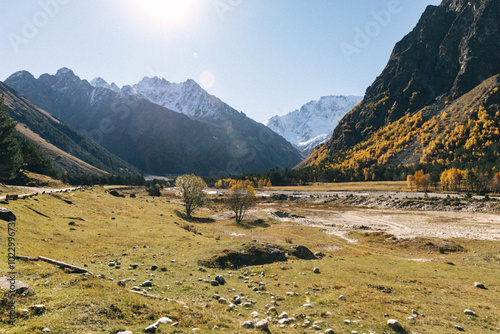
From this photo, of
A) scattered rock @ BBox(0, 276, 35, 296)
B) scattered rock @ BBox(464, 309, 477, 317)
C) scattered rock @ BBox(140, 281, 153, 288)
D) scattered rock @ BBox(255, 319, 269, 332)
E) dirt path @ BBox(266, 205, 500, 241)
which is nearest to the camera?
scattered rock @ BBox(0, 276, 35, 296)

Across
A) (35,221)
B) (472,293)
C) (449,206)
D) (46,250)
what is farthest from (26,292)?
(449,206)

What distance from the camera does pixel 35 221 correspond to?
27.6m

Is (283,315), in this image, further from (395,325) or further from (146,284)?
(146,284)

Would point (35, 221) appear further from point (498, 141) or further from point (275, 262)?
point (498, 141)

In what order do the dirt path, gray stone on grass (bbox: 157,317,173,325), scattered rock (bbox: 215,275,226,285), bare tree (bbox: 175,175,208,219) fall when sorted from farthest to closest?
bare tree (bbox: 175,175,208,219) < the dirt path < scattered rock (bbox: 215,275,226,285) < gray stone on grass (bbox: 157,317,173,325)

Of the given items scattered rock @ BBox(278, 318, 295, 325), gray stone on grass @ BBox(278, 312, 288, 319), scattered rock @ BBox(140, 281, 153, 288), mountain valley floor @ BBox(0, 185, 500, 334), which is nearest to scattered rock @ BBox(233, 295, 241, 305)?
mountain valley floor @ BBox(0, 185, 500, 334)

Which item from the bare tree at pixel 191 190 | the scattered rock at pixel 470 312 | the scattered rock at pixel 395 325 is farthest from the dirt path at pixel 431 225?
the scattered rock at pixel 395 325

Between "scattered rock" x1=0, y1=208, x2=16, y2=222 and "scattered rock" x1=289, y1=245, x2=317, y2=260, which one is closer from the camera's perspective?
"scattered rock" x1=0, y1=208, x2=16, y2=222

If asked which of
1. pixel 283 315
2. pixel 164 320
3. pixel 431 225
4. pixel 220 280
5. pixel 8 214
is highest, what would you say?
pixel 8 214

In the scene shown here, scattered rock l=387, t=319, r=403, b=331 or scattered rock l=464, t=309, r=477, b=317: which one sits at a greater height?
scattered rock l=387, t=319, r=403, b=331

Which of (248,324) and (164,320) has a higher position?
(164,320)

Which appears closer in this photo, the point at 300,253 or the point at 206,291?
the point at 206,291

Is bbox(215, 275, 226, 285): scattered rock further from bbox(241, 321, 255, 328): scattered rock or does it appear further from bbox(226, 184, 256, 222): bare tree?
bbox(226, 184, 256, 222): bare tree

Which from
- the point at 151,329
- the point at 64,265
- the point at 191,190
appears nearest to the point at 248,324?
the point at 151,329
